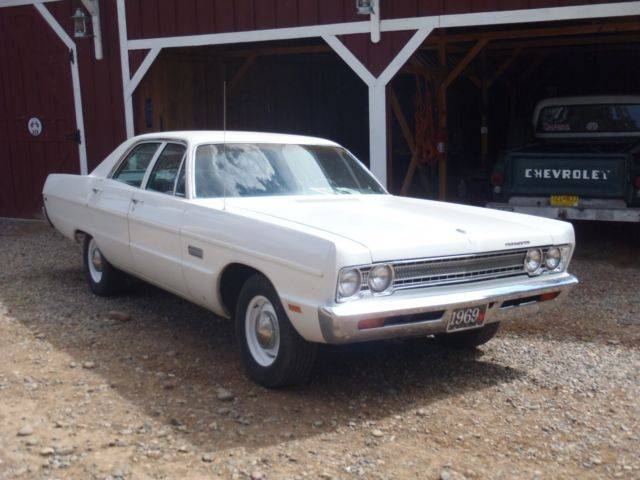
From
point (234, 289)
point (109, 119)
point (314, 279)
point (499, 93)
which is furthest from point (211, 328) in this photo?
point (499, 93)

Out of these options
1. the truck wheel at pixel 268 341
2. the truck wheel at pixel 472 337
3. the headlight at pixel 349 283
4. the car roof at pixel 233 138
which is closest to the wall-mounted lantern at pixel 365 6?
the car roof at pixel 233 138

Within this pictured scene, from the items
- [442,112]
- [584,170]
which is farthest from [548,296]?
[442,112]

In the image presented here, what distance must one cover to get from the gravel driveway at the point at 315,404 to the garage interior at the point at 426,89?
168 inches

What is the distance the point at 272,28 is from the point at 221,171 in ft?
15.4

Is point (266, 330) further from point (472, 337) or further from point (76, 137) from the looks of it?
point (76, 137)

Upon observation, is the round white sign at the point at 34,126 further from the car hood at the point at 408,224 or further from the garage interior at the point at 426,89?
the car hood at the point at 408,224

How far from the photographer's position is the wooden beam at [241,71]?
12936 millimetres

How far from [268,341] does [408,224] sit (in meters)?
1.03

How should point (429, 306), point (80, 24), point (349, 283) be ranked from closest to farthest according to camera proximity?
point (349, 283) < point (429, 306) < point (80, 24)

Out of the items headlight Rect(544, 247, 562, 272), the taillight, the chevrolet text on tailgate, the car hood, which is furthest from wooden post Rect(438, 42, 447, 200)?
headlight Rect(544, 247, 562, 272)

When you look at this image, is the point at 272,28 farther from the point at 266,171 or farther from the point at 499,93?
the point at 499,93

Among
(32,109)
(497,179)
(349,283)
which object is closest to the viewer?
(349,283)

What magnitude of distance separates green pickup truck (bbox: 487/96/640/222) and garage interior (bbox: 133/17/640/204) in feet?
2.92

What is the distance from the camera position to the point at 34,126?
11633mm
